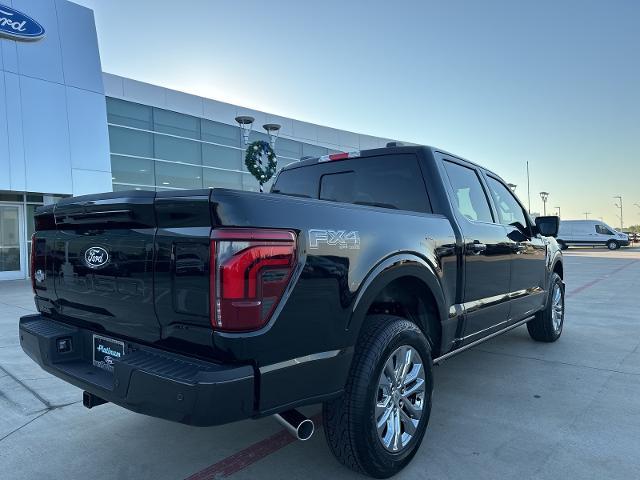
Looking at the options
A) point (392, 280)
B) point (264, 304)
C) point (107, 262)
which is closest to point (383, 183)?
point (392, 280)

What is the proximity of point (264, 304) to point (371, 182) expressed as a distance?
196cm

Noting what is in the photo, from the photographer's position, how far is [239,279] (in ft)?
6.38

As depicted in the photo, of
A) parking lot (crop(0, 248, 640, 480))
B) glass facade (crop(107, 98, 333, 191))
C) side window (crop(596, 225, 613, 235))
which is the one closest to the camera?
parking lot (crop(0, 248, 640, 480))

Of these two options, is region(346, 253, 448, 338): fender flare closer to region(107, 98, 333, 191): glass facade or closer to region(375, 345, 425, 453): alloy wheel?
region(375, 345, 425, 453): alloy wheel

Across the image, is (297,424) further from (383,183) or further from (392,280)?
(383,183)

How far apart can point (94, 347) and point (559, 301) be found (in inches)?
207

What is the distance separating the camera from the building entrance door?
47.3 ft

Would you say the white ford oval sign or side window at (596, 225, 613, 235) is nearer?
the white ford oval sign

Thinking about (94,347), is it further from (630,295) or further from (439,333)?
(630,295)

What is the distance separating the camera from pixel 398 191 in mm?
3584

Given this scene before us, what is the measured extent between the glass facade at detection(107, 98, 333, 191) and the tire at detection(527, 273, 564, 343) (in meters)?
16.8

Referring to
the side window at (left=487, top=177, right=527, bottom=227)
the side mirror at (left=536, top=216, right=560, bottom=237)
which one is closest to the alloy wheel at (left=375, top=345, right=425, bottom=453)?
the side window at (left=487, top=177, right=527, bottom=227)

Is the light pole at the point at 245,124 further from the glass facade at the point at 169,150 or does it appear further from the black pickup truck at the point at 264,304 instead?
the black pickup truck at the point at 264,304

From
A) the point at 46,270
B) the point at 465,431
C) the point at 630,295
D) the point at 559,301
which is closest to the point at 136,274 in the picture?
the point at 46,270
